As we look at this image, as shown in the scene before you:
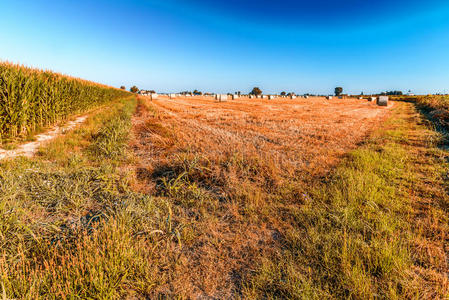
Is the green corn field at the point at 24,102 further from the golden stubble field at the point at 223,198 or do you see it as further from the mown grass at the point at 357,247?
the mown grass at the point at 357,247

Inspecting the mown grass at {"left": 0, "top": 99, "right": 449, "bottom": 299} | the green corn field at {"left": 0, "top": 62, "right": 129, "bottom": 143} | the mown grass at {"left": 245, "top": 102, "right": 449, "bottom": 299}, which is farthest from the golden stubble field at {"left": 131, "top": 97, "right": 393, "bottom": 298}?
the green corn field at {"left": 0, "top": 62, "right": 129, "bottom": 143}

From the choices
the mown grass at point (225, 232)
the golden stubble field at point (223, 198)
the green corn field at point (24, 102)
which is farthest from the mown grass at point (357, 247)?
the green corn field at point (24, 102)

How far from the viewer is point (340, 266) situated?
2.09 meters

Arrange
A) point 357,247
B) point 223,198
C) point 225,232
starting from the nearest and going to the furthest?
point 357,247 < point 225,232 < point 223,198

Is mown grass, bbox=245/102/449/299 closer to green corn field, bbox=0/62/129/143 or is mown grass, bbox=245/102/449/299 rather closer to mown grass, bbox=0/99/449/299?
mown grass, bbox=0/99/449/299

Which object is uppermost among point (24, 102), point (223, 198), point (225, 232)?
point (24, 102)

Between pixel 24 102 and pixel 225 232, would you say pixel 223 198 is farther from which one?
pixel 24 102

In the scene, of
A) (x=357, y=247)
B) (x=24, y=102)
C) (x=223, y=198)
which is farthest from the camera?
(x=24, y=102)

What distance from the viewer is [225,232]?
2.79 m

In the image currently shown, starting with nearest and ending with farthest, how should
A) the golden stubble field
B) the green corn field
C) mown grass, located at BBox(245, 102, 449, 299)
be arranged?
mown grass, located at BBox(245, 102, 449, 299)
the golden stubble field
the green corn field

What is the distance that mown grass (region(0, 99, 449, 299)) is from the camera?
6.15ft

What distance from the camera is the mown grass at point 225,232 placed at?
1.88m

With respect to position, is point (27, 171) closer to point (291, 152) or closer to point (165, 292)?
point (165, 292)

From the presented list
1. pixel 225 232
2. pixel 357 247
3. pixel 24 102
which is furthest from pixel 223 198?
pixel 24 102
